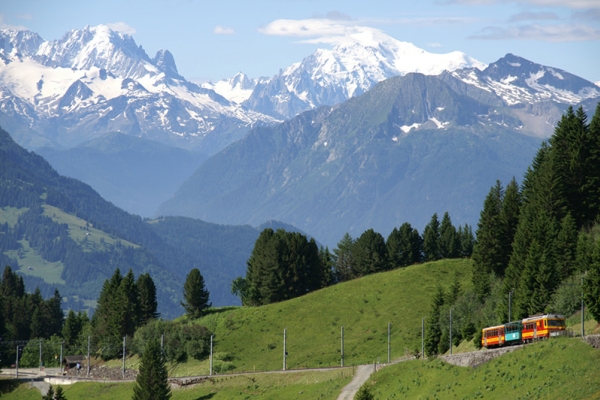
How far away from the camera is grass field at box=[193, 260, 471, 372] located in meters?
147

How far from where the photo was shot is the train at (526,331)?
95.3 m

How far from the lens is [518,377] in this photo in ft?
287

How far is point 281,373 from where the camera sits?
128500 millimetres

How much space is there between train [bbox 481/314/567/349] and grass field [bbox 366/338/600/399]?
4011 mm

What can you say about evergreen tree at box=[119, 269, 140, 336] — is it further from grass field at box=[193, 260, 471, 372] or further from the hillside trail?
the hillside trail

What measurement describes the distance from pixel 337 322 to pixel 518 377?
251ft

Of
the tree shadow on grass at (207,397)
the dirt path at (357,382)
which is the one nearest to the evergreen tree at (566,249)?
the dirt path at (357,382)

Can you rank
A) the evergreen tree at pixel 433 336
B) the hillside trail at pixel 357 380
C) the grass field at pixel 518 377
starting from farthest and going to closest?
the evergreen tree at pixel 433 336 < the hillside trail at pixel 357 380 < the grass field at pixel 518 377

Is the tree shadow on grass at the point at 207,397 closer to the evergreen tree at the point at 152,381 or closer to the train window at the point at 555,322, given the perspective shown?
the evergreen tree at the point at 152,381

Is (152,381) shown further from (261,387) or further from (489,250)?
(489,250)

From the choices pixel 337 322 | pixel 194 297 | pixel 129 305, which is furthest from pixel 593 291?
pixel 129 305

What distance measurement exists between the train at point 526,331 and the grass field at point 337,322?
Answer: 32.6 meters

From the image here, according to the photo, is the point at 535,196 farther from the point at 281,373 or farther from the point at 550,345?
the point at 550,345

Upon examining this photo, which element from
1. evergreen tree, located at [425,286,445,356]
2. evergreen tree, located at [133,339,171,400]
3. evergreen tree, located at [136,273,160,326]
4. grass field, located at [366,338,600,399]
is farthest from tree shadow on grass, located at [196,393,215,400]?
evergreen tree, located at [136,273,160,326]
